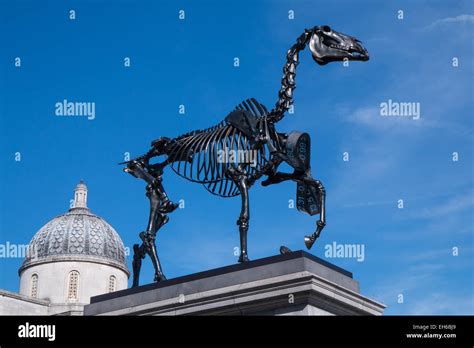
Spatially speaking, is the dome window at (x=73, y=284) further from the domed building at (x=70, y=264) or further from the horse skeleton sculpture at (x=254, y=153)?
the horse skeleton sculpture at (x=254, y=153)

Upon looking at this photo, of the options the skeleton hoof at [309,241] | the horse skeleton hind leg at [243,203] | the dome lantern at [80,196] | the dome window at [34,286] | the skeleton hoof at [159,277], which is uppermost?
the dome lantern at [80,196]

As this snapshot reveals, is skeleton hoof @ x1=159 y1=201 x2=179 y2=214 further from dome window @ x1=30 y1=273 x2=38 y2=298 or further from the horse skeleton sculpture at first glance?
dome window @ x1=30 y1=273 x2=38 y2=298

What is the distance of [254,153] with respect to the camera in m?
18.8

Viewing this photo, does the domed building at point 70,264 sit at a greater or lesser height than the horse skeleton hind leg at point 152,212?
greater

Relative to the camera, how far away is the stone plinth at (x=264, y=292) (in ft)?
52.1

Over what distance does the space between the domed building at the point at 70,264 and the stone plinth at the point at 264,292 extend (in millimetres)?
53809

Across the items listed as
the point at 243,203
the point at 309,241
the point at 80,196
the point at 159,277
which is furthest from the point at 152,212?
the point at 80,196

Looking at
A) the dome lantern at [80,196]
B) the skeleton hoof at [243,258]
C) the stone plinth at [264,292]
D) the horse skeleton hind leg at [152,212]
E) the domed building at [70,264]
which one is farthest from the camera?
the dome lantern at [80,196]

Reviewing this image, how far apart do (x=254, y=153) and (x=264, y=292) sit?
367cm

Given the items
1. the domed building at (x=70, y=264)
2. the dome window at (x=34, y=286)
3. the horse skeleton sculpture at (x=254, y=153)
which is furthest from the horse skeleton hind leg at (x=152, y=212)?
the dome window at (x=34, y=286)

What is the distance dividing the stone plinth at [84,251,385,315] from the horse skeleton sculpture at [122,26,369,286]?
938 mm
